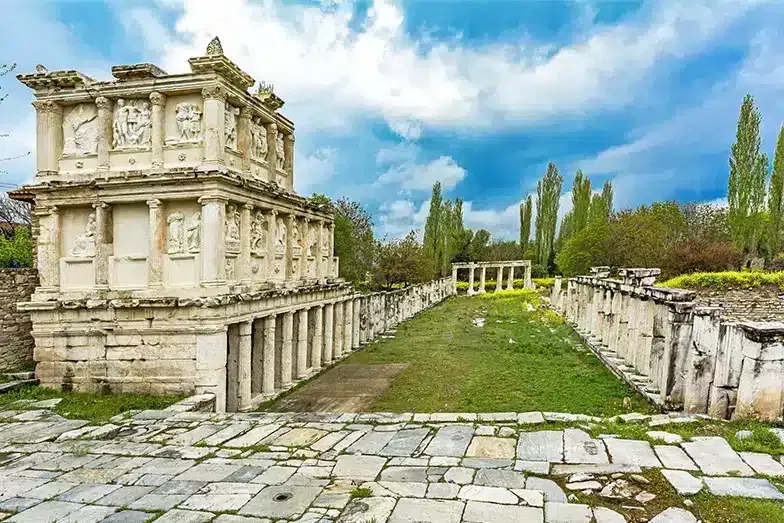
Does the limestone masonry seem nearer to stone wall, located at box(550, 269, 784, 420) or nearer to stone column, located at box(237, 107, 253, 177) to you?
stone column, located at box(237, 107, 253, 177)

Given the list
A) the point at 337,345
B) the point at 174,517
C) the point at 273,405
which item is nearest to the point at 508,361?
the point at 337,345

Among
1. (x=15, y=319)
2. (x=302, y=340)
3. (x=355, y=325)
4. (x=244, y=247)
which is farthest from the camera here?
(x=355, y=325)

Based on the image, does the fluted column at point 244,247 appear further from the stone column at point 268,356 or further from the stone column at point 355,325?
the stone column at point 355,325

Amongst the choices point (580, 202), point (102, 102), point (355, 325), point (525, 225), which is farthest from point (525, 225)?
point (102, 102)

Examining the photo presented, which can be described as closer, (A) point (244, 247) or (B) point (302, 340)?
(A) point (244, 247)

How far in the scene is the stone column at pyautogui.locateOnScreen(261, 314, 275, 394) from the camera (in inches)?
472

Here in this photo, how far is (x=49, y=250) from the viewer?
1063cm

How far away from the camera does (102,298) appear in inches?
407

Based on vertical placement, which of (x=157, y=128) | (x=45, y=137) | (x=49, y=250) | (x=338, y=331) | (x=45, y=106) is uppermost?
(x=45, y=106)

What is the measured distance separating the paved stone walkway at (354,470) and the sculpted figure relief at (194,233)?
3.90 meters

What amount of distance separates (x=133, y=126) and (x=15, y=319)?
5.27 meters

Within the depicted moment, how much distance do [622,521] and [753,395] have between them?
378 cm

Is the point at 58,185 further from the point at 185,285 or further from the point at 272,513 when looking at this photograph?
the point at 272,513

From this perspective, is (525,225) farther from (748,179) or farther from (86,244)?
(86,244)
